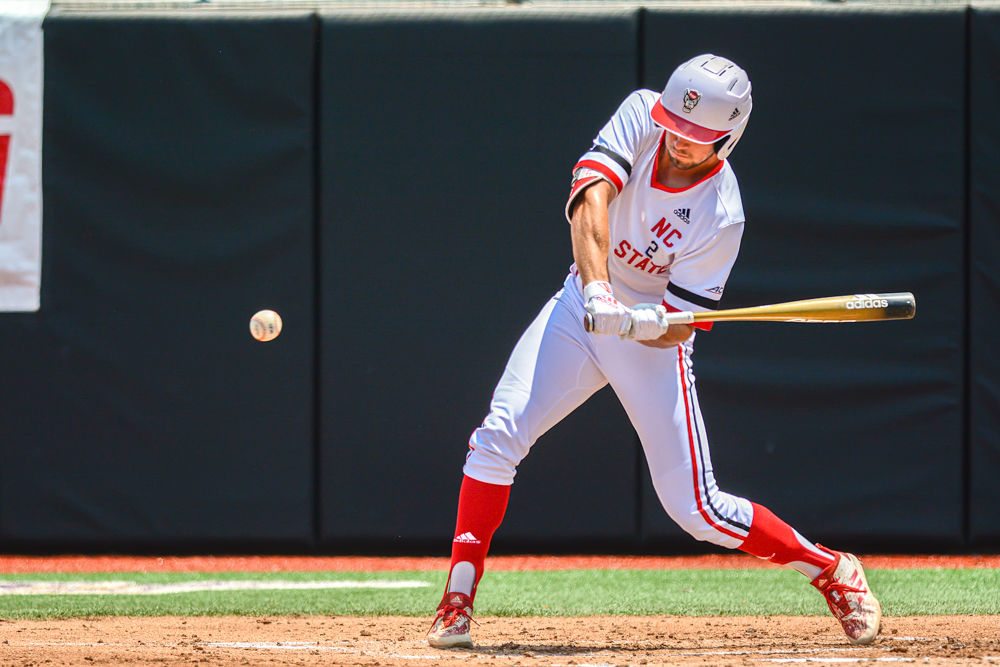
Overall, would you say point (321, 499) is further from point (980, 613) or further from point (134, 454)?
point (980, 613)

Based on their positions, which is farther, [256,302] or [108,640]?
[256,302]

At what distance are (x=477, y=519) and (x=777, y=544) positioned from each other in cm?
97

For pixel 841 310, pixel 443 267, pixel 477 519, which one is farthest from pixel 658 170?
pixel 443 267

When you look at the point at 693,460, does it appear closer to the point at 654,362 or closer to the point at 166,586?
the point at 654,362

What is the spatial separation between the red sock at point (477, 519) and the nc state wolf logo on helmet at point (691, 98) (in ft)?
4.38

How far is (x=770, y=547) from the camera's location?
409 cm

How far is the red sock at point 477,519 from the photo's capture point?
4047 mm

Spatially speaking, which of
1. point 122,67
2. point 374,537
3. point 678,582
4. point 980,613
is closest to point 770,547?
point 980,613

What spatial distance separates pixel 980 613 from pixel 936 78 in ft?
9.91

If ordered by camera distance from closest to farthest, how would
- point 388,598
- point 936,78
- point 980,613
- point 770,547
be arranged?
point 770,547, point 980,613, point 388,598, point 936,78

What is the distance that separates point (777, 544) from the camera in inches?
161

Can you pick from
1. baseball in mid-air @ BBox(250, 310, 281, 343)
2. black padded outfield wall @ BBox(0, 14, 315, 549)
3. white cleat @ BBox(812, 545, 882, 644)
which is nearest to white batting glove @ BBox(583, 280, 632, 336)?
white cleat @ BBox(812, 545, 882, 644)

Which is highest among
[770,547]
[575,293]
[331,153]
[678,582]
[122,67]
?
[122,67]

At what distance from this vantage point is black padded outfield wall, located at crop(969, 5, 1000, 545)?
21.7 feet
